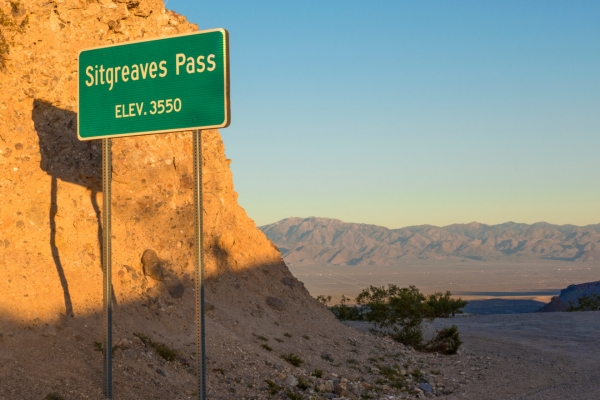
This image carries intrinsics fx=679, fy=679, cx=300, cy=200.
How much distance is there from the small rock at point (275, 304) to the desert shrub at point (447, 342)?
179 inches

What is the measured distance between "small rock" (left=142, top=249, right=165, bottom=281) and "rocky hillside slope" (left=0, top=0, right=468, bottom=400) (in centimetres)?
3

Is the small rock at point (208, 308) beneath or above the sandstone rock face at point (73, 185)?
beneath

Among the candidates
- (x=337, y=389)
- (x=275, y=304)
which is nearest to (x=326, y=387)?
(x=337, y=389)

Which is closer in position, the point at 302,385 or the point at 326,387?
the point at 302,385

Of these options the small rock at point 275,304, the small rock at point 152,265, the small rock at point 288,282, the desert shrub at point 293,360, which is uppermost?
the small rock at point 152,265

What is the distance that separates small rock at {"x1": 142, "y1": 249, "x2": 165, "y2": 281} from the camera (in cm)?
1234

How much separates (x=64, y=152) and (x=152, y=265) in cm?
257

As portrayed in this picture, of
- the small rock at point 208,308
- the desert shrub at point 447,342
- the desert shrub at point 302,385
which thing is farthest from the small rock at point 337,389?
the desert shrub at point 447,342

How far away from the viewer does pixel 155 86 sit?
7938 mm

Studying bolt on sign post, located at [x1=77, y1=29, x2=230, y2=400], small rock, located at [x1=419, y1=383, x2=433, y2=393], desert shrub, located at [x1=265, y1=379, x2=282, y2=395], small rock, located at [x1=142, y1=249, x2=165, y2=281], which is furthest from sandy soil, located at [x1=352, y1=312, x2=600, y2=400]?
bolt on sign post, located at [x1=77, y1=29, x2=230, y2=400]

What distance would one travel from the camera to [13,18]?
12188mm

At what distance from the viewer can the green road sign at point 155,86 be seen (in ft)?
24.4

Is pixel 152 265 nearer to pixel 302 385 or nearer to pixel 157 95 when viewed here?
pixel 302 385

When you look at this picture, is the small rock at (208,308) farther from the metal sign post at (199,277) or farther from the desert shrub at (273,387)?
the metal sign post at (199,277)
